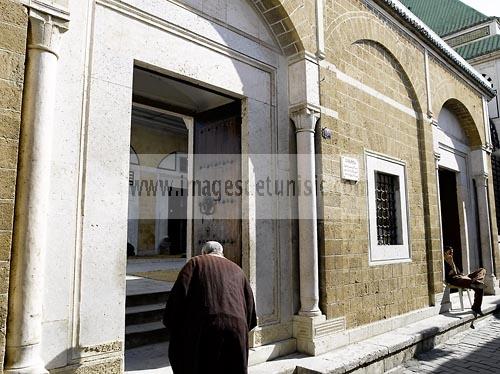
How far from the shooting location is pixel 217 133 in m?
5.04

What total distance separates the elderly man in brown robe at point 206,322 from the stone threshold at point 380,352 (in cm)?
118

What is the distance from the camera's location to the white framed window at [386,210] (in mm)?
5734

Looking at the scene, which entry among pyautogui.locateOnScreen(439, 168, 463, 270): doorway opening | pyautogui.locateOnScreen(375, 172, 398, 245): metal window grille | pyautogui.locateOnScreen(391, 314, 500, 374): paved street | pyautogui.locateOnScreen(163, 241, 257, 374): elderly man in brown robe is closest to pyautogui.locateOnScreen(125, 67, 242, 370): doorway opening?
pyautogui.locateOnScreen(163, 241, 257, 374): elderly man in brown robe

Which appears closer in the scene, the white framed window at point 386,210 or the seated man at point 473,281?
the white framed window at point 386,210

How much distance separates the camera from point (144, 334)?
174 inches

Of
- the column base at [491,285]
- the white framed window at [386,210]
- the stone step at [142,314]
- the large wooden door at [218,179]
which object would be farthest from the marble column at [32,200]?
the column base at [491,285]

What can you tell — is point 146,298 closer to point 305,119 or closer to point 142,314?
point 142,314

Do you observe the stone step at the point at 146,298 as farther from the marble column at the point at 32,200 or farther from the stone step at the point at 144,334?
the marble column at the point at 32,200

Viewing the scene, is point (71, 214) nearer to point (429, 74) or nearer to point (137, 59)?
point (137, 59)

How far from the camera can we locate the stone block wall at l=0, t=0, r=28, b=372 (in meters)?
2.47

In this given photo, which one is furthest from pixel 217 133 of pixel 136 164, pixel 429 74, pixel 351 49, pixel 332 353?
pixel 136 164

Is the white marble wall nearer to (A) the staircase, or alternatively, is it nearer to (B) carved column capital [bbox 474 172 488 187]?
(A) the staircase

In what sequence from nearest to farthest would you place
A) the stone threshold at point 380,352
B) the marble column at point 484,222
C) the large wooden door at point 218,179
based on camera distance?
the stone threshold at point 380,352 → the large wooden door at point 218,179 → the marble column at point 484,222

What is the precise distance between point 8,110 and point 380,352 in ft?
14.5
